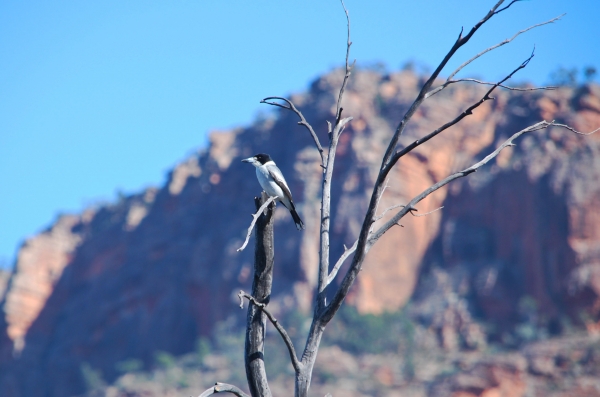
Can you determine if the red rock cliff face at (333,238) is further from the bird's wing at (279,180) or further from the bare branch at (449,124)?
the bare branch at (449,124)

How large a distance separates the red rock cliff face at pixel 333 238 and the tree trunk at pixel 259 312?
39886mm

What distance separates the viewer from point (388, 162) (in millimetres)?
5102

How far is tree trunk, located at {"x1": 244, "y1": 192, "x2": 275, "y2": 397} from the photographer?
206 inches

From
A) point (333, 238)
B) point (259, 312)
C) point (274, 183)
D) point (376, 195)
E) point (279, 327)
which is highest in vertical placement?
point (333, 238)

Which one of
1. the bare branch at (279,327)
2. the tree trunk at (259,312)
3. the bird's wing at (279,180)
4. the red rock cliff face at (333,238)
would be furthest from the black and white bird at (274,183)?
the red rock cliff face at (333,238)

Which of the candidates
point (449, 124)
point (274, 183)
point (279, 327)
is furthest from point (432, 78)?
point (274, 183)

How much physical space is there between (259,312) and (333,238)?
45.4m

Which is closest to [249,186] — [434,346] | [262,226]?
[434,346]

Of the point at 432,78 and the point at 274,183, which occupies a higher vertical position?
the point at 274,183

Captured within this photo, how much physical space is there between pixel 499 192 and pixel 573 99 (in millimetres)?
7334

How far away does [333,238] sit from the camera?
50.5 metres

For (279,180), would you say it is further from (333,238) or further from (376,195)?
(333,238)

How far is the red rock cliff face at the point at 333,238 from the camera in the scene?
45.7m

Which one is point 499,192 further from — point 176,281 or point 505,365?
point 176,281
